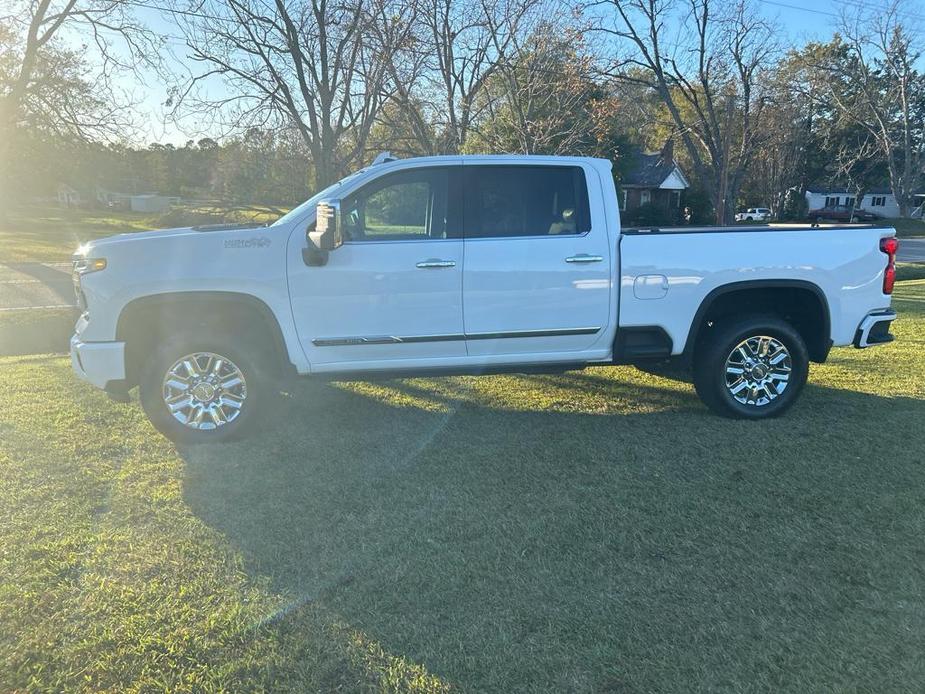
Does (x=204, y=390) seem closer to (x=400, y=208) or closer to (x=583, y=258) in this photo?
(x=400, y=208)

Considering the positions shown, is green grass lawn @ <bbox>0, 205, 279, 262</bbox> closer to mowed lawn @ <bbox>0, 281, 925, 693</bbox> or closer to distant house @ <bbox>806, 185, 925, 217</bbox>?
mowed lawn @ <bbox>0, 281, 925, 693</bbox>

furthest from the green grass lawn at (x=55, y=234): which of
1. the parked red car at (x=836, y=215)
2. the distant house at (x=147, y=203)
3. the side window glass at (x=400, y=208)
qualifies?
the parked red car at (x=836, y=215)

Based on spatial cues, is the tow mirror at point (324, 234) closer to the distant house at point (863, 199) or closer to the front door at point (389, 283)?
the front door at point (389, 283)

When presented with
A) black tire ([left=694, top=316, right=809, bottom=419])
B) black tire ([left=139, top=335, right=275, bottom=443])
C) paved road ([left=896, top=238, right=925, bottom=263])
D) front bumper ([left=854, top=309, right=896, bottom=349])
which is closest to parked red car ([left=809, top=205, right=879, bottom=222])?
paved road ([left=896, top=238, right=925, bottom=263])

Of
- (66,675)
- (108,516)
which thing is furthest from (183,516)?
(66,675)

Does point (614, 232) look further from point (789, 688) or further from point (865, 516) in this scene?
point (789, 688)

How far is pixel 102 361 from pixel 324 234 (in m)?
1.80

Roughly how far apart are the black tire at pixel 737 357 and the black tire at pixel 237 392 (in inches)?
131

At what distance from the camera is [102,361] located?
4.58m

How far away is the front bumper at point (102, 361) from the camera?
457cm

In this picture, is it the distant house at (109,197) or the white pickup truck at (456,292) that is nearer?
the white pickup truck at (456,292)

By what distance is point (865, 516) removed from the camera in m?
3.64

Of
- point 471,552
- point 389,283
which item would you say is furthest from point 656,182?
point 471,552

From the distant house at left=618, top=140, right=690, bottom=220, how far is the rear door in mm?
36421
